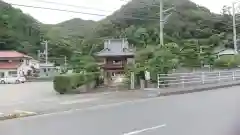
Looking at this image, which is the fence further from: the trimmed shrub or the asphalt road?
the asphalt road

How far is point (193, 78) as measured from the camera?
24.2 m

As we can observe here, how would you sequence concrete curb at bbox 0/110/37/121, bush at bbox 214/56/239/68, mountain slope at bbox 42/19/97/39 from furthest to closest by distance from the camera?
mountain slope at bbox 42/19/97/39
bush at bbox 214/56/239/68
concrete curb at bbox 0/110/37/121

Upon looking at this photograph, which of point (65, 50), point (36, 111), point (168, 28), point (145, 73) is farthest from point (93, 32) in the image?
point (36, 111)

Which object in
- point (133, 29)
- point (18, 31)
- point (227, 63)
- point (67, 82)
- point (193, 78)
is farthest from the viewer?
point (18, 31)

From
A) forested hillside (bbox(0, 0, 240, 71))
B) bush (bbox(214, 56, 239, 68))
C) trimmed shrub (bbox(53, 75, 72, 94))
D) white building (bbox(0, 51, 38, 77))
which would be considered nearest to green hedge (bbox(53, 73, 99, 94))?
trimmed shrub (bbox(53, 75, 72, 94))

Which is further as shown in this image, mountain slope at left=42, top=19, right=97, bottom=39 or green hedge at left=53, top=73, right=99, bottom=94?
mountain slope at left=42, top=19, right=97, bottom=39

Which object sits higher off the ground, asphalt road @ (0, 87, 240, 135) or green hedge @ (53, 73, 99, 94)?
green hedge @ (53, 73, 99, 94)

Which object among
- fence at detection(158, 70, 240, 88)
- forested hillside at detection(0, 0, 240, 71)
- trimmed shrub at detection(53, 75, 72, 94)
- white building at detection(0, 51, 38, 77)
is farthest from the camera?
white building at detection(0, 51, 38, 77)

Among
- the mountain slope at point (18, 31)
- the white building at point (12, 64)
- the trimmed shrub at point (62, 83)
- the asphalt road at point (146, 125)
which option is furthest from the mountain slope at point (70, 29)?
the asphalt road at point (146, 125)

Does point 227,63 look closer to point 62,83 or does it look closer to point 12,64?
point 62,83

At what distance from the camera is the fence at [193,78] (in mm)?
21916

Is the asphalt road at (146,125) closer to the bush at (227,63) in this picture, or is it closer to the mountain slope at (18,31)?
the bush at (227,63)

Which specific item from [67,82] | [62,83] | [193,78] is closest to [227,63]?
[193,78]

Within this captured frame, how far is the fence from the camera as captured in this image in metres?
21.9
